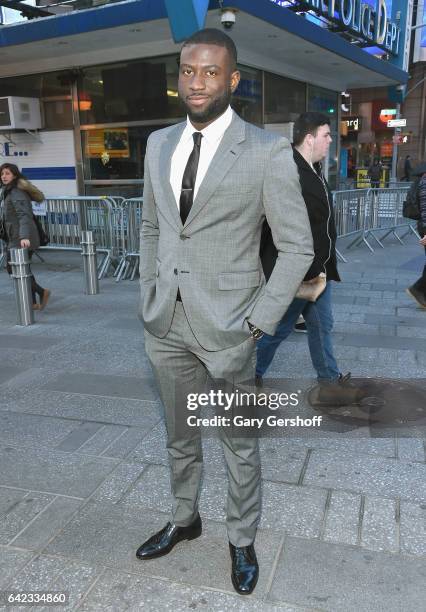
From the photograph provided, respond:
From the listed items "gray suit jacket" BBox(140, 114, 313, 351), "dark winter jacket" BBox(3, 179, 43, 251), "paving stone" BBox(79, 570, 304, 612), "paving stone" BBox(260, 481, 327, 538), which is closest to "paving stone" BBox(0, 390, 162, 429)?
"paving stone" BBox(260, 481, 327, 538)

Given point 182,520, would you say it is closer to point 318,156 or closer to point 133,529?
point 133,529

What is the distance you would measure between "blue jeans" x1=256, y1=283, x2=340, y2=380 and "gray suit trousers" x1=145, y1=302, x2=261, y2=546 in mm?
1533

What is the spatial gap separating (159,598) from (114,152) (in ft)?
33.7

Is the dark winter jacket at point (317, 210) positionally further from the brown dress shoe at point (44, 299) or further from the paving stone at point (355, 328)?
the brown dress shoe at point (44, 299)

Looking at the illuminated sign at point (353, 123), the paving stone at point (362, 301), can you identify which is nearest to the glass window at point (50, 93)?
the paving stone at point (362, 301)

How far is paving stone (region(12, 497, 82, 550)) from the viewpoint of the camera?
2667 mm

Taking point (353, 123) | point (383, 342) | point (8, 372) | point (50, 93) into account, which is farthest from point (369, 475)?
point (353, 123)

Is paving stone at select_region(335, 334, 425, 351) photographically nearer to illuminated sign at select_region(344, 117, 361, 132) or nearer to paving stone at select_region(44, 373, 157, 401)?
paving stone at select_region(44, 373, 157, 401)

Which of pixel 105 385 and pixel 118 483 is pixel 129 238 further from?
pixel 118 483

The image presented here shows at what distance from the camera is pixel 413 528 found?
2719 millimetres

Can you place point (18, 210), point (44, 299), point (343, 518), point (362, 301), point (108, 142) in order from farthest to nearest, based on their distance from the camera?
point (108, 142), point (362, 301), point (44, 299), point (18, 210), point (343, 518)

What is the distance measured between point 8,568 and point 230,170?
→ 1.96 metres

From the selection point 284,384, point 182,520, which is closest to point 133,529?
point 182,520

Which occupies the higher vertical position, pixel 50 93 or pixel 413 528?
pixel 50 93
